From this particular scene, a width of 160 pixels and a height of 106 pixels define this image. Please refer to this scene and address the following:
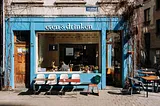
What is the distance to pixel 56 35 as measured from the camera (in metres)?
13.7

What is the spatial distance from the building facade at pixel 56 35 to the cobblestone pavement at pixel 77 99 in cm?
148

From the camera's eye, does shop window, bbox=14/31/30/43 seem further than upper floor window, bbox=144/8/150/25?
No

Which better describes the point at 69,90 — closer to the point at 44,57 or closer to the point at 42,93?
the point at 42,93

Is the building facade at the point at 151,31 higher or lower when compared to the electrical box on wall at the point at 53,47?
higher

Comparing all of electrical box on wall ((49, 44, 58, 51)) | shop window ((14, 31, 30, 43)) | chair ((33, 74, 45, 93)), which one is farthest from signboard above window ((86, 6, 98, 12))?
chair ((33, 74, 45, 93))

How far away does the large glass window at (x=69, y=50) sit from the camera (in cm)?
1370

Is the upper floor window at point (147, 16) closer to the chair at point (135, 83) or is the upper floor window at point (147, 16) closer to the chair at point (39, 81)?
the chair at point (135, 83)

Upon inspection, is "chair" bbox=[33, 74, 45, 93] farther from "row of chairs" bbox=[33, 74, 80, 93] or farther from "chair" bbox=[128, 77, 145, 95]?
"chair" bbox=[128, 77, 145, 95]

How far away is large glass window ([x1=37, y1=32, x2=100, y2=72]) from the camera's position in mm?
13703

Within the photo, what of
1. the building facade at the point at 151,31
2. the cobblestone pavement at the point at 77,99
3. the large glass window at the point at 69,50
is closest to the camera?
the cobblestone pavement at the point at 77,99

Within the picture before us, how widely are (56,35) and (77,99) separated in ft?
13.4

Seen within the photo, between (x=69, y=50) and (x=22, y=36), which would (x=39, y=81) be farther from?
(x=22, y=36)

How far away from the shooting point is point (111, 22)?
13.3 metres

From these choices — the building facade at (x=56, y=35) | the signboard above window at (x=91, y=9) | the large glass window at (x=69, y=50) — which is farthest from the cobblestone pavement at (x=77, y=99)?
the signboard above window at (x=91, y=9)
